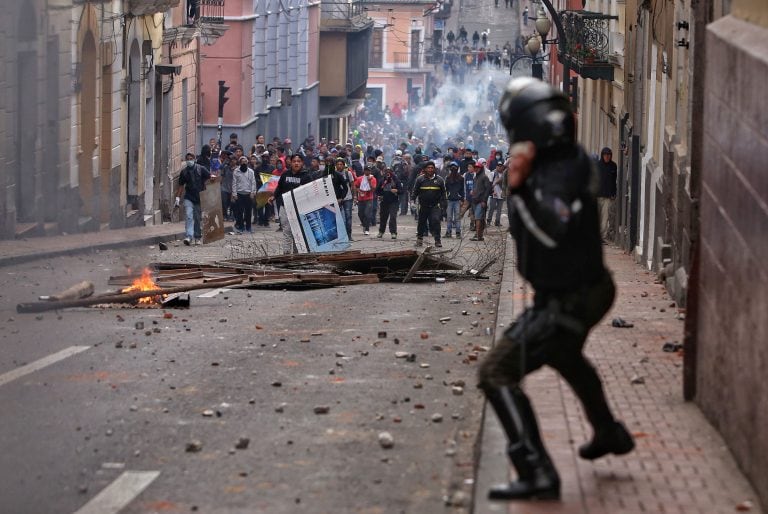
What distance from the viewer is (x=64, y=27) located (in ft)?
90.3

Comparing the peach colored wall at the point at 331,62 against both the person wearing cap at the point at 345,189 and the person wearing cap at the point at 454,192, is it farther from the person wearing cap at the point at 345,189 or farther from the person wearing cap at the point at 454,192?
the person wearing cap at the point at 345,189

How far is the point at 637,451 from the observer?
313 inches

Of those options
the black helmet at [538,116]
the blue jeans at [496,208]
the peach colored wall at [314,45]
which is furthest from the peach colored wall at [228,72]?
the black helmet at [538,116]

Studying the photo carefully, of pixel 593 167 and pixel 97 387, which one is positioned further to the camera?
pixel 97 387

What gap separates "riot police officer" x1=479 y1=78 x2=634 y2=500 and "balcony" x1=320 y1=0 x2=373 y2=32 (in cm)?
5965

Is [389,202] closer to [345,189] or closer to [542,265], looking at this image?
[345,189]

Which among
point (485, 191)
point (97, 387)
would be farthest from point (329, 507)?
point (485, 191)

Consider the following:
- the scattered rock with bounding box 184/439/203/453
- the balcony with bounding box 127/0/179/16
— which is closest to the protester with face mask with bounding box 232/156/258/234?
the balcony with bounding box 127/0/179/16

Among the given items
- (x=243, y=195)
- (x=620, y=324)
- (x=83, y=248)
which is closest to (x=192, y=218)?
(x=83, y=248)

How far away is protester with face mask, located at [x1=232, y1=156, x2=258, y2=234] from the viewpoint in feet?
105

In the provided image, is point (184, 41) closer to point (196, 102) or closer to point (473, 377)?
point (196, 102)

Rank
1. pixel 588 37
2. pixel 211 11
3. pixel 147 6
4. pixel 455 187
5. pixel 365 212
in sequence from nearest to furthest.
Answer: pixel 588 37
pixel 455 187
pixel 147 6
pixel 365 212
pixel 211 11

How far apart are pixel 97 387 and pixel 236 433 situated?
175 centimetres

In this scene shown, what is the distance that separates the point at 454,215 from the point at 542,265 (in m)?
25.7
